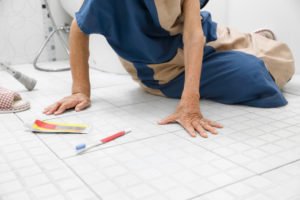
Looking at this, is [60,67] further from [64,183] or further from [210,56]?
[64,183]

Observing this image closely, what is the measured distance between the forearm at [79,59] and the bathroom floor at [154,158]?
9 centimetres

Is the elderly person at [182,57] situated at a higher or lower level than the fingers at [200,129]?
higher

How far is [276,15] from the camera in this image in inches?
63.2

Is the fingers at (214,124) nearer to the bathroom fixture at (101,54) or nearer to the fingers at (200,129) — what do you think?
the fingers at (200,129)

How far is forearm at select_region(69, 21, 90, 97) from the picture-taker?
3.81 feet

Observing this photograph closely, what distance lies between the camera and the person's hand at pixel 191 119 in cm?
95

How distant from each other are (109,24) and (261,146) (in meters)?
0.52

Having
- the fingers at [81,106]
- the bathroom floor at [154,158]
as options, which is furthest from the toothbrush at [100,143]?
the fingers at [81,106]

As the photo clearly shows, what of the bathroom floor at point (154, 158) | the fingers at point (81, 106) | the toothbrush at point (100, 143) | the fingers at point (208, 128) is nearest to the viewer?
the bathroom floor at point (154, 158)

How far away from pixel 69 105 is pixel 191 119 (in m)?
0.38

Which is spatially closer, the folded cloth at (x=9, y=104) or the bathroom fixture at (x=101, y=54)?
the folded cloth at (x=9, y=104)

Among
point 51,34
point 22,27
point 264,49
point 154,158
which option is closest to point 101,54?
point 51,34

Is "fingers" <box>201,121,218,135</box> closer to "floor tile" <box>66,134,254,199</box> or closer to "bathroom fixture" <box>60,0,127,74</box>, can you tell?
"floor tile" <box>66,134,254,199</box>

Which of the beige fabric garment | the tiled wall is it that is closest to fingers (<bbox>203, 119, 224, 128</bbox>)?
the beige fabric garment
